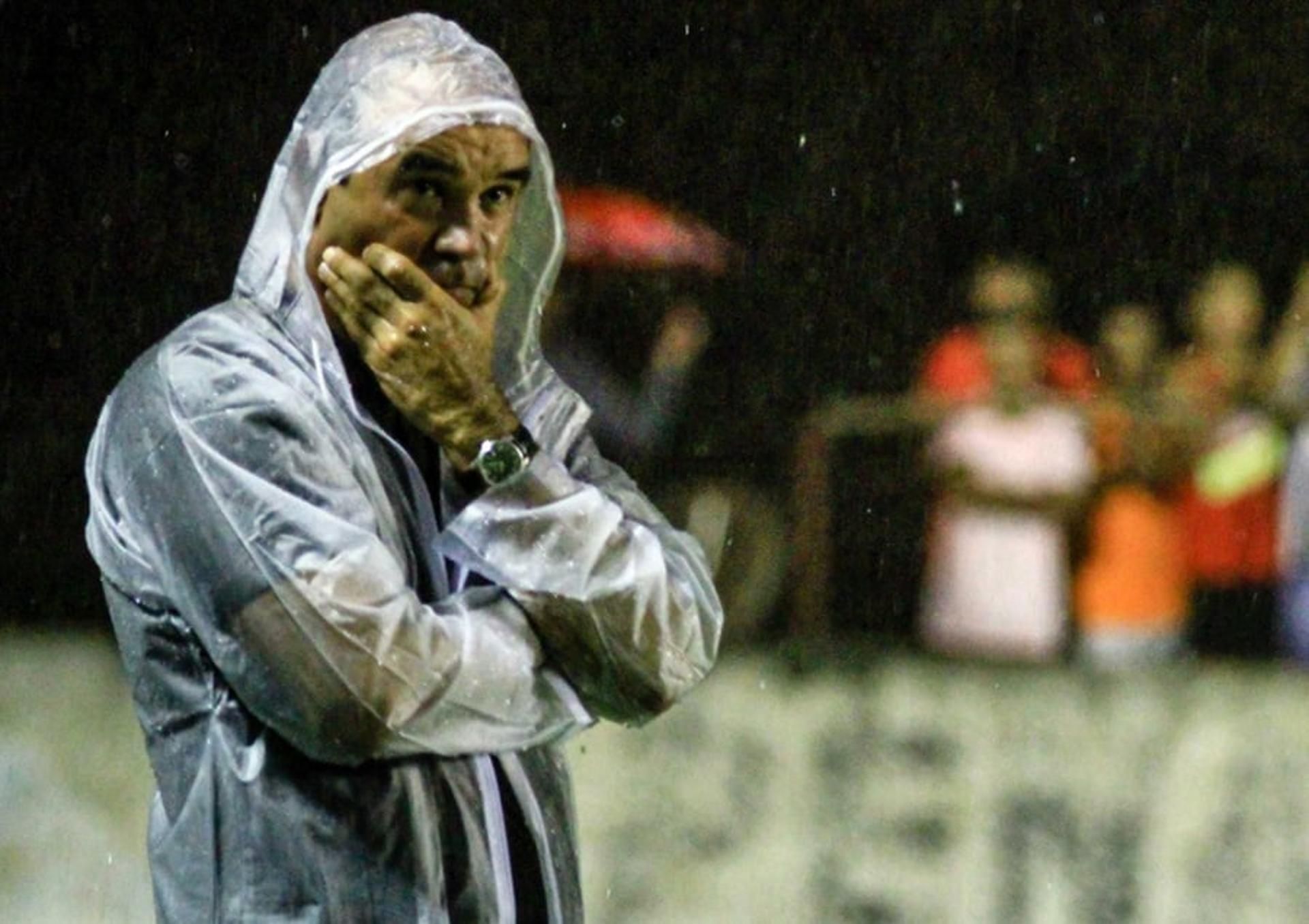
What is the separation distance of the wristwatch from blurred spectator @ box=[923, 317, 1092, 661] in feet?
12.6

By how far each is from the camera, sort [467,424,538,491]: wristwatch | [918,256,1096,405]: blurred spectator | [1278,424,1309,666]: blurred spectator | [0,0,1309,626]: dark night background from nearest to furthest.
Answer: [467,424,538,491]: wristwatch < [1278,424,1309,666]: blurred spectator < [918,256,1096,405]: blurred spectator < [0,0,1309,626]: dark night background

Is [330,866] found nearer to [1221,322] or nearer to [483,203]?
[483,203]

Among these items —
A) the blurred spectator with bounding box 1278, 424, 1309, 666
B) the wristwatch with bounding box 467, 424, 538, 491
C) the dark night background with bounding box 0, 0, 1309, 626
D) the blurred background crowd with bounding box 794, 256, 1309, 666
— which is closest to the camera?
the wristwatch with bounding box 467, 424, 538, 491

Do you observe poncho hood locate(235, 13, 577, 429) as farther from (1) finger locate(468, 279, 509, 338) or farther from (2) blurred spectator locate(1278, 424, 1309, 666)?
(2) blurred spectator locate(1278, 424, 1309, 666)

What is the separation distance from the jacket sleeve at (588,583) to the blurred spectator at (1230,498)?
149 inches

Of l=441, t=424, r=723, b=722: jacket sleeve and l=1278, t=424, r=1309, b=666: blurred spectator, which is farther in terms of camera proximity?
l=1278, t=424, r=1309, b=666: blurred spectator

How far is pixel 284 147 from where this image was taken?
9.02 feet

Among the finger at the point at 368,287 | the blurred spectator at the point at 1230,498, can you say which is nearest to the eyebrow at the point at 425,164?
the finger at the point at 368,287

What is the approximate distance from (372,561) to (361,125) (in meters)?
0.42

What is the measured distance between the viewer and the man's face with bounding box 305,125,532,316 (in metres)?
2.59

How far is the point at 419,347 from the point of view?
253cm

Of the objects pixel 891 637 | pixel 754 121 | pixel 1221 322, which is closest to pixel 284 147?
pixel 891 637

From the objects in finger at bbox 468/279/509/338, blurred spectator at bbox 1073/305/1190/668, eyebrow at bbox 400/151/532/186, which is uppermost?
eyebrow at bbox 400/151/532/186

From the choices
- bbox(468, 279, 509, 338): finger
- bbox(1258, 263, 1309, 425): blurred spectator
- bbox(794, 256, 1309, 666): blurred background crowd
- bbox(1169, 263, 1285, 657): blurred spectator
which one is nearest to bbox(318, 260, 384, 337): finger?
bbox(468, 279, 509, 338): finger
